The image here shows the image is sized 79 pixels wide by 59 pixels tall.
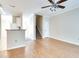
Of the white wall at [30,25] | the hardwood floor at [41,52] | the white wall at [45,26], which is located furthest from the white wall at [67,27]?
the white wall at [30,25]

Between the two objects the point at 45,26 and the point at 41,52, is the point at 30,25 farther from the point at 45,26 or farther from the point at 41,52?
the point at 41,52

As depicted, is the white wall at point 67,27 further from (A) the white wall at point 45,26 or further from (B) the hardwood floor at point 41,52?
(B) the hardwood floor at point 41,52

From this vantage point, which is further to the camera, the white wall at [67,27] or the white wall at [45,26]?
the white wall at [45,26]

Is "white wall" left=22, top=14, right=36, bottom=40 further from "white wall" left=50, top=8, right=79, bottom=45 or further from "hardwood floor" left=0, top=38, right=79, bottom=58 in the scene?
"hardwood floor" left=0, top=38, right=79, bottom=58

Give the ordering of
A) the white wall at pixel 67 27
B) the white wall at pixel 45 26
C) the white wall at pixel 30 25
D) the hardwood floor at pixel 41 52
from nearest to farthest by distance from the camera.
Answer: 1. the hardwood floor at pixel 41 52
2. the white wall at pixel 67 27
3. the white wall at pixel 30 25
4. the white wall at pixel 45 26

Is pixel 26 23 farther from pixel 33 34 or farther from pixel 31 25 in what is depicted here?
pixel 33 34

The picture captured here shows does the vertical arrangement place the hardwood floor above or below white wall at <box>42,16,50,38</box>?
below

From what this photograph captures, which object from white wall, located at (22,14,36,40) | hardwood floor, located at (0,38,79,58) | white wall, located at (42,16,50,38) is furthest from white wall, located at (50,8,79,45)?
white wall, located at (22,14,36,40)

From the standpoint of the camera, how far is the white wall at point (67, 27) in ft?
20.8

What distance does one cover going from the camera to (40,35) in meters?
9.55

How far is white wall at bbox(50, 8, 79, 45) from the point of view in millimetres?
6328

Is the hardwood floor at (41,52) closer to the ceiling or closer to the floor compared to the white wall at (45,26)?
closer to the floor

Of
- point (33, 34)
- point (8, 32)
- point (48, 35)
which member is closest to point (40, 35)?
point (48, 35)

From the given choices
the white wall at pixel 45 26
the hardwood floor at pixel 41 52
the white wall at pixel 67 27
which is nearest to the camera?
the hardwood floor at pixel 41 52
